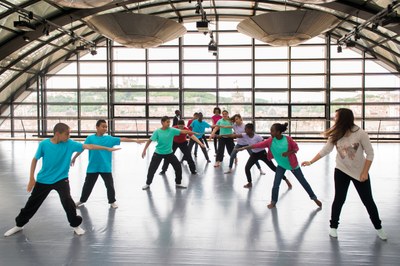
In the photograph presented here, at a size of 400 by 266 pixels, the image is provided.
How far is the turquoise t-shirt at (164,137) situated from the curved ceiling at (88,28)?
11207 millimetres

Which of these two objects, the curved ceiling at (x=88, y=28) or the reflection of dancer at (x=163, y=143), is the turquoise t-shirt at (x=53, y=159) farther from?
the curved ceiling at (x=88, y=28)

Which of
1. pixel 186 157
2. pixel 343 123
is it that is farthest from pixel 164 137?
pixel 343 123

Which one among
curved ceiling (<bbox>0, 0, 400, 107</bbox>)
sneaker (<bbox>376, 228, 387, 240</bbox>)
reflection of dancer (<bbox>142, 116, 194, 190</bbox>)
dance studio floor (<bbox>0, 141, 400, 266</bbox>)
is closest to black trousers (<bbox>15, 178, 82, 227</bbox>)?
dance studio floor (<bbox>0, 141, 400, 266</bbox>)

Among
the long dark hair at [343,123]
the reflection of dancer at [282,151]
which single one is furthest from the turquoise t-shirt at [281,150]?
the long dark hair at [343,123]

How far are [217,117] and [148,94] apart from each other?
11.9 meters

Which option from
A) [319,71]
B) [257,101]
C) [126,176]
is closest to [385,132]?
[319,71]

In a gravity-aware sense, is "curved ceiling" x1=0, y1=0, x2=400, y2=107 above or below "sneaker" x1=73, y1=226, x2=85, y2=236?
above

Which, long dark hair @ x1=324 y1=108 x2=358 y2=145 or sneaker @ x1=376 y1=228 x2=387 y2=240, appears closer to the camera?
long dark hair @ x1=324 y1=108 x2=358 y2=145

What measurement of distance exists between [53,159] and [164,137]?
3.50 metres

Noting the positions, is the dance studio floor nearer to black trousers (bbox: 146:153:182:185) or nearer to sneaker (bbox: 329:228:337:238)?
sneaker (bbox: 329:228:337:238)

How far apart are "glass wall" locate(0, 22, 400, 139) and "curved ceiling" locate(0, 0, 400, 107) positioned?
84cm

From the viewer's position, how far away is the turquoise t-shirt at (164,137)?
8.29 meters

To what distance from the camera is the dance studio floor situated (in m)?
4.42

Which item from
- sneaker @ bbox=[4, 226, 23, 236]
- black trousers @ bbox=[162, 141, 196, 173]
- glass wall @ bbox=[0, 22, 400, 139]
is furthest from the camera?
glass wall @ bbox=[0, 22, 400, 139]
